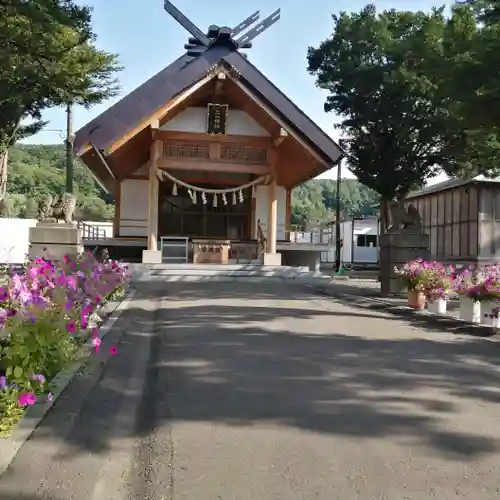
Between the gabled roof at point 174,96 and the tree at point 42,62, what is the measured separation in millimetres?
1172

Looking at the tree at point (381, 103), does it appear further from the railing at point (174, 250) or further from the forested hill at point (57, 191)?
the forested hill at point (57, 191)

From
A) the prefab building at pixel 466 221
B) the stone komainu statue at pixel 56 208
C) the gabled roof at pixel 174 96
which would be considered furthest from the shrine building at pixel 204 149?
the prefab building at pixel 466 221

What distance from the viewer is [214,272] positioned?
1748 cm

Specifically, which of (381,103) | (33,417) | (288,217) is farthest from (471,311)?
(381,103)

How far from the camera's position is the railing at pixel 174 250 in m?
19.6

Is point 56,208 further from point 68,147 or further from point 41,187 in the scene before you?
point 41,187

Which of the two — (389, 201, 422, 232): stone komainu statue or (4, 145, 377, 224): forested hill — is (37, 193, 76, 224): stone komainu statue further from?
(4, 145, 377, 224): forested hill

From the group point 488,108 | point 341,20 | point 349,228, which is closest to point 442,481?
point 488,108

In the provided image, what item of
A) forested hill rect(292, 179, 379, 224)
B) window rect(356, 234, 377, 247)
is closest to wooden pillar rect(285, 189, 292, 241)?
window rect(356, 234, 377, 247)

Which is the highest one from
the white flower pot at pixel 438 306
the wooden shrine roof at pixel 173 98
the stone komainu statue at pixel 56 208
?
the wooden shrine roof at pixel 173 98

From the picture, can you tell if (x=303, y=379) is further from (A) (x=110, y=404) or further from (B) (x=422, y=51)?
(B) (x=422, y=51)

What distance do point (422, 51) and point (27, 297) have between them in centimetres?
986

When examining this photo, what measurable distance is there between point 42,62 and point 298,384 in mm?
10981

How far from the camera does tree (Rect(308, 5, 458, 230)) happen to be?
81.8ft
